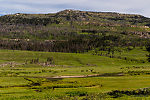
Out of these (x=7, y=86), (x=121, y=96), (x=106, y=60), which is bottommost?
(x=106, y=60)

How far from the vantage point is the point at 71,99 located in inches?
1347

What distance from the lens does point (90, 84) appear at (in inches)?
2221

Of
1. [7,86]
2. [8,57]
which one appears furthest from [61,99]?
[8,57]

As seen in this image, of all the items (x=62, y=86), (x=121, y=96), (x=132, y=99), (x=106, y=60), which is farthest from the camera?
(x=106, y=60)

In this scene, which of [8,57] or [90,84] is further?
[8,57]

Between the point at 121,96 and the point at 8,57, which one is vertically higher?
the point at 121,96

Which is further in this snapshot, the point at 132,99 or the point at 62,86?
the point at 62,86

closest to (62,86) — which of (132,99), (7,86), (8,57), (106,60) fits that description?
(7,86)

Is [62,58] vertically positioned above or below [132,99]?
below

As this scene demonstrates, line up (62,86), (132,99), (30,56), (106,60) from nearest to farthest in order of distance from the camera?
(132,99) → (62,86) → (106,60) → (30,56)

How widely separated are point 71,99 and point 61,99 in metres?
1.73

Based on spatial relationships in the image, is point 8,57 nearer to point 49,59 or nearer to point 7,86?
point 49,59

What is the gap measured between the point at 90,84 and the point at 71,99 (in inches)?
897

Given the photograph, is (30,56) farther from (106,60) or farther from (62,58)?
(106,60)
